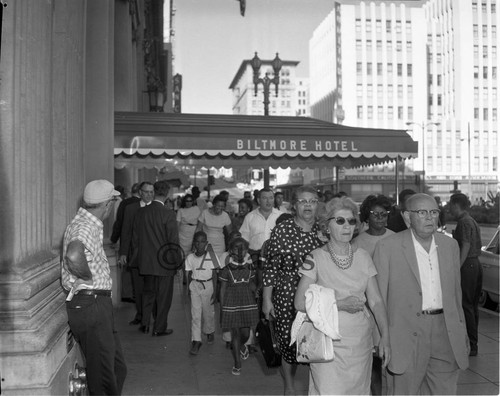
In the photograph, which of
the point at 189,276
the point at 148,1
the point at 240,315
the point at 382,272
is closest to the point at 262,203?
the point at 189,276

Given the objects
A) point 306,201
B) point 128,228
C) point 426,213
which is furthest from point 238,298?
point 128,228

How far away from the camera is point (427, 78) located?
10488 cm

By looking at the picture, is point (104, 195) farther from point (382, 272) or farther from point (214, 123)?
point (214, 123)

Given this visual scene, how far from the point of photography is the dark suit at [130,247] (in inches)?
368

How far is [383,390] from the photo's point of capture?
251 inches

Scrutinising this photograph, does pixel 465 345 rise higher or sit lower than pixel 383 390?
higher

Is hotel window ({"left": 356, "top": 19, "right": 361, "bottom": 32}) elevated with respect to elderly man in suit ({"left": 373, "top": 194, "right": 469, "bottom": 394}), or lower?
elevated

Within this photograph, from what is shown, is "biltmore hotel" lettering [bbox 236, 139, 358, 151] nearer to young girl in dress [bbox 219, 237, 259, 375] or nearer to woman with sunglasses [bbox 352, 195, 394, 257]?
young girl in dress [bbox 219, 237, 259, 375]

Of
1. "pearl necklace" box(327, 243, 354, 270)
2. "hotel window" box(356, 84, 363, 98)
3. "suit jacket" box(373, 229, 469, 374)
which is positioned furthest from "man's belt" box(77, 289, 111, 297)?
"hotel window" box(356, 84, 363, 98)

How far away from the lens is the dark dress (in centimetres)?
695

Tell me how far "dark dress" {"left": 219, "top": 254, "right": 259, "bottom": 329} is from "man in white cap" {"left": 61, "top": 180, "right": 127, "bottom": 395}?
2.22 m

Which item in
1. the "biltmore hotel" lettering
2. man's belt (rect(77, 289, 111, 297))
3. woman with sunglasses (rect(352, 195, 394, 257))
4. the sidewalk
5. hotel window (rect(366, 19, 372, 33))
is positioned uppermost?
hotel window (rect(366, 19, 372, 33))

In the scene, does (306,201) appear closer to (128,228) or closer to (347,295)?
(347,295)

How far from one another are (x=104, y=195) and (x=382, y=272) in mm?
2267
